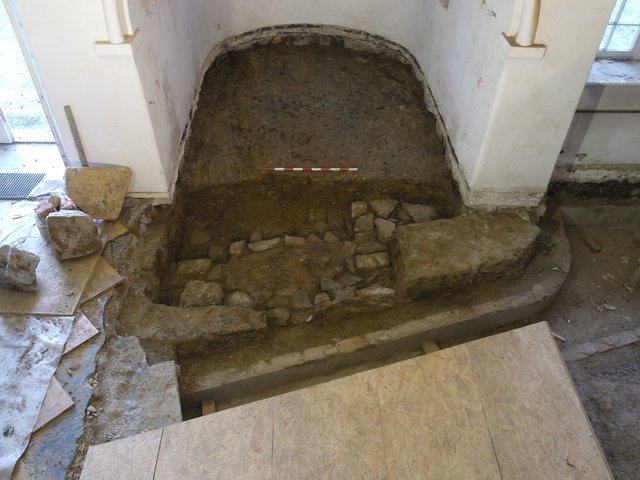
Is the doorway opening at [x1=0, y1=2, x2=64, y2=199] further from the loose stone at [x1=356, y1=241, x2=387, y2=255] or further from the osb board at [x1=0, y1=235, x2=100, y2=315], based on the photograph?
the loose stone at [x1=356, y1=241, x2=387, y2=255]

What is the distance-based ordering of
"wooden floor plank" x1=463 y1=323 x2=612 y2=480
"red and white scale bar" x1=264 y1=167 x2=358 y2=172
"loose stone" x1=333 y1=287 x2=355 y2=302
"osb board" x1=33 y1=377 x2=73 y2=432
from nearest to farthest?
1. "wooden floor plank" x1=463 y1=323 x2=612 y2=480
2. "osb board" x1=33 y1=377 x2=73 y2=432
3. "loose stone" x1=333 y1=287 x2=355 y2=302
4. "red and white scale bar" x1=264 y1=167 x2=358 y2=172

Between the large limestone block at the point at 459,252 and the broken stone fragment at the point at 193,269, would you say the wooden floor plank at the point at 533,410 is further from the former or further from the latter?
the broken stone fragment at the point at 193,269

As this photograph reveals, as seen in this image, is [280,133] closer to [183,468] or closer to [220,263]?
[220,263]

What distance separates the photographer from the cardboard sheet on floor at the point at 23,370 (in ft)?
9.54

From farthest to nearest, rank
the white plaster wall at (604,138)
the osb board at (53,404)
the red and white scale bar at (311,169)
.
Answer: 1. the red and white scale bar at (311,169)
2. the white plaster wall at (604,138)
3. the osb board at (53,404)

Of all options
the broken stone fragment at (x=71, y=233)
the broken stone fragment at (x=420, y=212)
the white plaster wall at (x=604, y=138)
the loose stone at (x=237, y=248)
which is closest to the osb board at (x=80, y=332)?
the broken stone fragment at (x=71, y=233)

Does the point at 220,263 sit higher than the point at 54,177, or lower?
lower

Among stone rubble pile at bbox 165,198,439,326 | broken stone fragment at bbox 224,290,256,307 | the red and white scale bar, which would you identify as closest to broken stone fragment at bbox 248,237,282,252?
stone rubble pile at bbox 165,198,439,326

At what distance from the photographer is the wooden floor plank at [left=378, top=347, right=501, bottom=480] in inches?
92.7

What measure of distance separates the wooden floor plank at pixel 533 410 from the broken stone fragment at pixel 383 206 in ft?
7.64

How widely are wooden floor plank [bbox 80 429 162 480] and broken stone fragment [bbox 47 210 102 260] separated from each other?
1.93 metres

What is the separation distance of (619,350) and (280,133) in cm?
399

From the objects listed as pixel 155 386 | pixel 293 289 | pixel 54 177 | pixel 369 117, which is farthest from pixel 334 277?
pixel 54 177

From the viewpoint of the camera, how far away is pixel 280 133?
18.3ft
